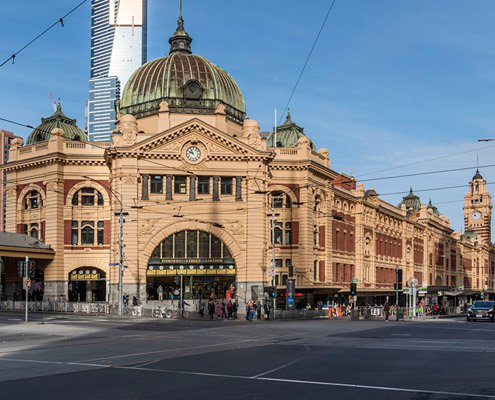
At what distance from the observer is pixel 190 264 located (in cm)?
6288

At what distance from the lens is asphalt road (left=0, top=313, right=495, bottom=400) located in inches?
580

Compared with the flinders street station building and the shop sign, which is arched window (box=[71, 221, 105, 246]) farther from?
the shop sign

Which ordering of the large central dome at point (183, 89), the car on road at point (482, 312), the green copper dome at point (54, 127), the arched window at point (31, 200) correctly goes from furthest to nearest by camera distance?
the green copper dome at point (54, 127), the large central dome at point (183, 89), the arched window at point (31, 200), the car on road at point (482, 312)

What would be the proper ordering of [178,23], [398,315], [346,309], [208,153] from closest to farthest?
[398,315] → [208,153] → [346,309] → [178,23]

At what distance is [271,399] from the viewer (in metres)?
13.9

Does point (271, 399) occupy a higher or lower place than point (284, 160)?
lower

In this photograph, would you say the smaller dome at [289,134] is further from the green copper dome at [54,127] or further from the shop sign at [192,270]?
the green copper dome at [54,127]

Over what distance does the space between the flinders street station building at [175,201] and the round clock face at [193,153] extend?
0.14m

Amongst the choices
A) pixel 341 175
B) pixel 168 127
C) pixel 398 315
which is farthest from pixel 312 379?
Answer: pixel 341 175

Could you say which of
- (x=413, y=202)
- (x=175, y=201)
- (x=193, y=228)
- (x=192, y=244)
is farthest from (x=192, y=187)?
(x=413, y=202)

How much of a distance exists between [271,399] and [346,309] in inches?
2237

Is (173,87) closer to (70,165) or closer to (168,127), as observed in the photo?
(168,127)

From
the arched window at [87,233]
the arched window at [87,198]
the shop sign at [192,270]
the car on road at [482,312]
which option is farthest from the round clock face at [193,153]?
the car on road at [482,312]

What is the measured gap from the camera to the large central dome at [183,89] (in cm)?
7025
